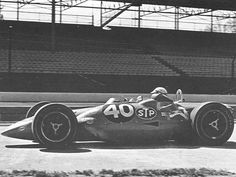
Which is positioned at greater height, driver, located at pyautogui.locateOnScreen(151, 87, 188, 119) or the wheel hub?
driver, located at pyautogui.locateOnScreen(151, 87, 188, 119)

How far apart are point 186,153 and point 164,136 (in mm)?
1281

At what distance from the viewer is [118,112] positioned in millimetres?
9836

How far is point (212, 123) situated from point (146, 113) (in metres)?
1.61

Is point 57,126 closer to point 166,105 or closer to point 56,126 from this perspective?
point 56,126

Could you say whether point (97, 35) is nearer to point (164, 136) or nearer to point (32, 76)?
point (32, 76)

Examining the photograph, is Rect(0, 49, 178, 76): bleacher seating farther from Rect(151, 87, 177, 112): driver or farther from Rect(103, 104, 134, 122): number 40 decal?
Rect(103, 104, 134, 122): number 40 decal

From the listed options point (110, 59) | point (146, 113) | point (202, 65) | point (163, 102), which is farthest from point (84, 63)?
point (146, 113)

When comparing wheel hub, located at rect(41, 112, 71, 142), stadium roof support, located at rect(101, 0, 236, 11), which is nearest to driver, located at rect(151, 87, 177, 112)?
wheel hub, located at rect(41, 112, 71, 142)

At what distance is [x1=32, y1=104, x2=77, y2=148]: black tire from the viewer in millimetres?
9305

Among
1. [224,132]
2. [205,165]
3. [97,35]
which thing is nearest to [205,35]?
[97,35]

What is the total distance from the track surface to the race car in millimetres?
239

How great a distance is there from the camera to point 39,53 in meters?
38.3

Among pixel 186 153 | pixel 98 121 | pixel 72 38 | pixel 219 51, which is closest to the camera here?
pixel 186 153

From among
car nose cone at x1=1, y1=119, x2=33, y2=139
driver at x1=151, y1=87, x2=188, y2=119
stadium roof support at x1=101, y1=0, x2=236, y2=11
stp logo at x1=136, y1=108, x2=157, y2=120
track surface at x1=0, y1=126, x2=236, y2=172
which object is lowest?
track surface at x1=0, y1=126, x2=236, y2=172
